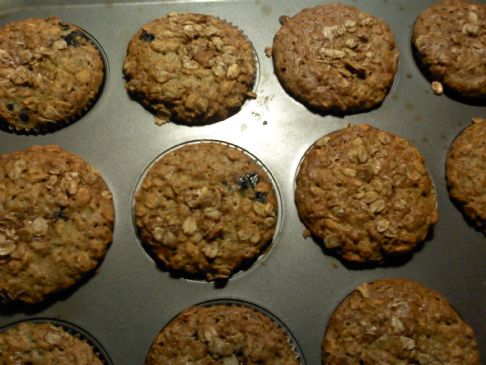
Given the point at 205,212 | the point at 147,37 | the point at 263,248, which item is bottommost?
the point at 263,248

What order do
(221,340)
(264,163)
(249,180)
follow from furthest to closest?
(264,163)
(249,180)
(221,340)

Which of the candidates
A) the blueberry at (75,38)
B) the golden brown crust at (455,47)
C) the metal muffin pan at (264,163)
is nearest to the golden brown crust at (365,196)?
the metal muffin pan at (264,163)

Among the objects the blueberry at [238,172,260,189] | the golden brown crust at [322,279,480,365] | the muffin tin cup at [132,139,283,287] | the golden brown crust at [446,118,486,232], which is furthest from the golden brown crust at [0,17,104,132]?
the golden brown crust at [446,118,486,232]

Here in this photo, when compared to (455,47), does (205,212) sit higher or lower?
lower

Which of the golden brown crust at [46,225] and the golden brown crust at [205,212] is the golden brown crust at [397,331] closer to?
the golden brown crust at [205,212]

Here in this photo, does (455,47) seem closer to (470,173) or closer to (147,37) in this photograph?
(470,173)

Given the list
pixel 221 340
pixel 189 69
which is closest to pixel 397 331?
pixel 221 340

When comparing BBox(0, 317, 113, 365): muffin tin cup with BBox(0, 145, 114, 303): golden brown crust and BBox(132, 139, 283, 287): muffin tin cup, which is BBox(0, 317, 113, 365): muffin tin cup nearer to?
BBox(0, 145, 114, 303): golden brown crust

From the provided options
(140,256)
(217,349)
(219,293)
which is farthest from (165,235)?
(217,349)
